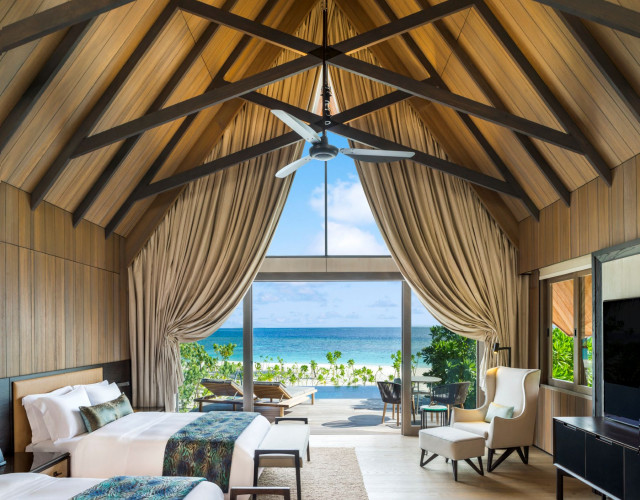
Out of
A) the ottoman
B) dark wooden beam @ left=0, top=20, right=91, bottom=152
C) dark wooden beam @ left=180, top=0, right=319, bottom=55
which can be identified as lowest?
the ottoman

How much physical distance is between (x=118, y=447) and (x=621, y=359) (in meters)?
3.96

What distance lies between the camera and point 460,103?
5.05 m

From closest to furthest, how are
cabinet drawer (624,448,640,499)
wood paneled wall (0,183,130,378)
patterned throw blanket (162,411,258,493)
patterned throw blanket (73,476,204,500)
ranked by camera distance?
patterned throw blanket (73,476,204,500)
cabinet drawer (624,448,640,499)
patterned throw blanket (162,411,258,493)
wood paneled wall (0,183,130,378)

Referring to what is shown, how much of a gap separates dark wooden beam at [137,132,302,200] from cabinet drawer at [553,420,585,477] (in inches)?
156

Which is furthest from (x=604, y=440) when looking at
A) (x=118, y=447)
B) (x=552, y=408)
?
(x=118, y=447)

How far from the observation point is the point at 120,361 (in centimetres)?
676

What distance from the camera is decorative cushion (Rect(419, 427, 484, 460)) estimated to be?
5.22 metres

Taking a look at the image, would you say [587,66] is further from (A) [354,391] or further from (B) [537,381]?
(A) [354,391]

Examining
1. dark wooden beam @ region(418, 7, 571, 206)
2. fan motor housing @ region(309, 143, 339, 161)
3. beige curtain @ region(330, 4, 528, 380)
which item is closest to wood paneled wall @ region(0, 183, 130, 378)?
fan motor housing @ region(309, 143, 339, 161)

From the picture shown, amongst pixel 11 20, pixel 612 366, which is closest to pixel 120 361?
pixel 11 20

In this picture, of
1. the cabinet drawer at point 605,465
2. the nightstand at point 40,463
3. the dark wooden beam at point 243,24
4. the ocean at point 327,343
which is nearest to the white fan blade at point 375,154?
the dark wooden beam at point 243,24

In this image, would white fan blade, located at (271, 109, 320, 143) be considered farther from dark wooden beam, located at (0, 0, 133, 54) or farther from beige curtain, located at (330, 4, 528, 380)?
beige curtain, located at (330, 4, 528, 380)

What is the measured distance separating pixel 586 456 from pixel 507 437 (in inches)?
54.0

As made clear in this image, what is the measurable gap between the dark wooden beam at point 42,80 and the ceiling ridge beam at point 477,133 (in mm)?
3360
